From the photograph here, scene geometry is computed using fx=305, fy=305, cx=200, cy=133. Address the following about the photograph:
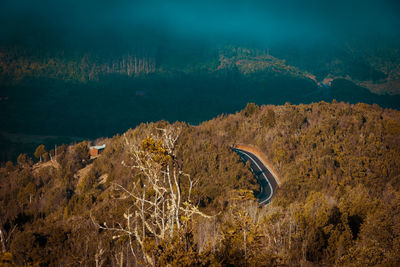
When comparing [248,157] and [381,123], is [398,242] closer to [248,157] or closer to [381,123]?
[248,157]

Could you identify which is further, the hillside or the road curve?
the road curve

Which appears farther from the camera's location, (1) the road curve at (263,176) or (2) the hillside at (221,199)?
(1) the road curve at (263,176)

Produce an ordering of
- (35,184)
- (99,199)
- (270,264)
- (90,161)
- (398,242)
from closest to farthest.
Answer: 1. (270,264)
2. (398,242)
3. (99,199)
4. (35,184)
5. (90,161)

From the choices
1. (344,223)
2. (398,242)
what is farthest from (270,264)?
(344,223)

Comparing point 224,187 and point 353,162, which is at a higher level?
point 353,162
